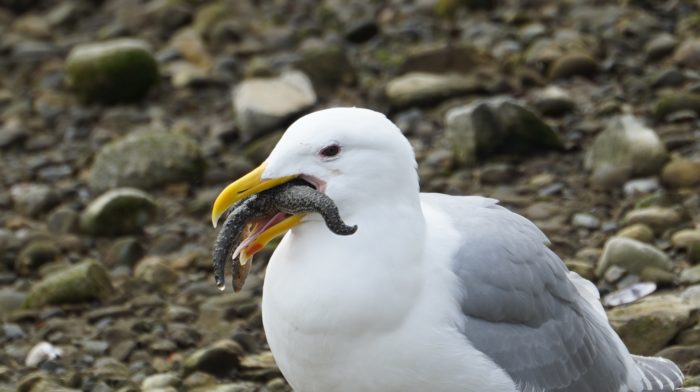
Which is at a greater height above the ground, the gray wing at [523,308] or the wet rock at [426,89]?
the gray wing at [523,308]

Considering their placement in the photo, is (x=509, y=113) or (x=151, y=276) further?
(x=509, y=113)

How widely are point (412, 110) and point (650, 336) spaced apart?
4018 mm

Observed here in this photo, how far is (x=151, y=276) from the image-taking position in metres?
8.01

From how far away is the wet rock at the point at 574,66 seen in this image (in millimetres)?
10281

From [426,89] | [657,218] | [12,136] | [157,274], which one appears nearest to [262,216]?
[157,274]

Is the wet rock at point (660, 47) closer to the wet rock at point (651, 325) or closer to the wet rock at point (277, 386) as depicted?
the wet rock at point (651, 325)

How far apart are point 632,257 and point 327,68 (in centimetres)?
453

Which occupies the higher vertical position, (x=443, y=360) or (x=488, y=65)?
(x=443, y=360)

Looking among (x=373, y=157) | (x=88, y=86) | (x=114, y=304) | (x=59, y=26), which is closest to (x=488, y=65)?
(x=88, y=86)

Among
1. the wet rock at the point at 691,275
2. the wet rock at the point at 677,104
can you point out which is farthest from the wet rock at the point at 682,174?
the wet rock at the point at 691,275

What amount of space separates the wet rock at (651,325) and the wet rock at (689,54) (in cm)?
388

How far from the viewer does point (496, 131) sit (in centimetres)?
899

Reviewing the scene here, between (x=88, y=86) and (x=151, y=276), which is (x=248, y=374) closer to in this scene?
(x=151, y=276)

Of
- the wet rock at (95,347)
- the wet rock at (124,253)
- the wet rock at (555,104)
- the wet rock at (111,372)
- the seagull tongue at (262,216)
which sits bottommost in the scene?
the wet rock at (124,253)
